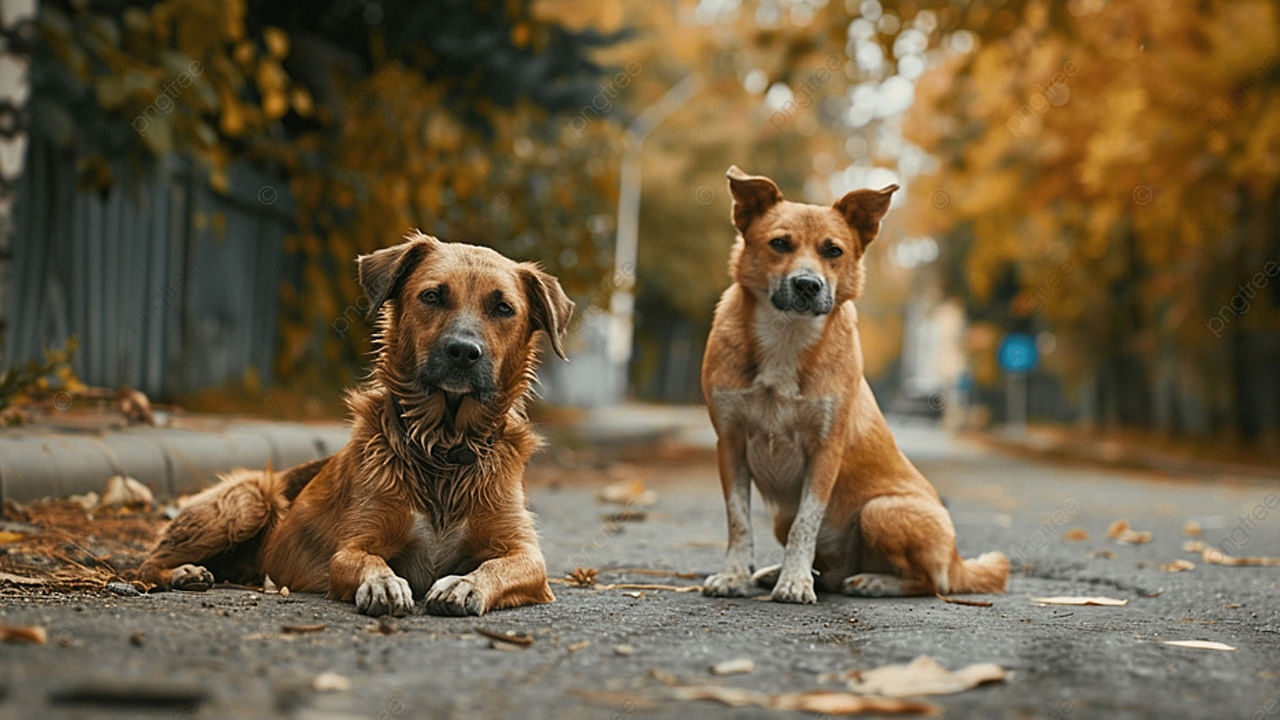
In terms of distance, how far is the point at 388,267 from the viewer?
14.9ft

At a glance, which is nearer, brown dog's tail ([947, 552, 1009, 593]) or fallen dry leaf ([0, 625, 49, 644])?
fallen dry leaf ([0, 625, 49, 644])

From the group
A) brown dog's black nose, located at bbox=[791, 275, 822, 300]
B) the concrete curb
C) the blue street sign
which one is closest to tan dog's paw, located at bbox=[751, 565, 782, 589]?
brown dog's black nose, located at bbox=[791, 275, 822, 300]

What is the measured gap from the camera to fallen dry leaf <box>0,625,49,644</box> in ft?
10.1

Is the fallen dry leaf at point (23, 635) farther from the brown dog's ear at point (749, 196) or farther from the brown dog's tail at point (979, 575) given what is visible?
the brown dog's tail at point (979, 575)

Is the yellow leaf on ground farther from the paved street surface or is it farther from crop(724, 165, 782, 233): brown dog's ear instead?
crop(724, 165, 782, 233): brown dog's ear

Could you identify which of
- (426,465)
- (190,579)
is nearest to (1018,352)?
(426,465)

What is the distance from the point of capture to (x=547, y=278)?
4750mm

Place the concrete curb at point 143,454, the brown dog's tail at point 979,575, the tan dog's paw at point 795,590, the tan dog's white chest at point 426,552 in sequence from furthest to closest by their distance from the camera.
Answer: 1. the concrete curb at point 143,454
2. the brown dog's tail at point 979,575
3. the tan dog's paw at point 795,590
4. the tan dog's white chest at point 426,552

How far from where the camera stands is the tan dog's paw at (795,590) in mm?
4918

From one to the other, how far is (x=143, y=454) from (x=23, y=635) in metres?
3.89

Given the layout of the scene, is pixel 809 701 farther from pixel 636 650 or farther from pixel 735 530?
pixel 735 530

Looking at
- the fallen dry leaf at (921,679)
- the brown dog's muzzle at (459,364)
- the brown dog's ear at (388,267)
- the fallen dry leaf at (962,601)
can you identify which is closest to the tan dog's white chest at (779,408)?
the fallen dry leaf at (962,601)

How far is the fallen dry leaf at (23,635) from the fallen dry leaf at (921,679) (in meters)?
2.11

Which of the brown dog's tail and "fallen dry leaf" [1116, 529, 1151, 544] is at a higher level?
the brown dog's tail
